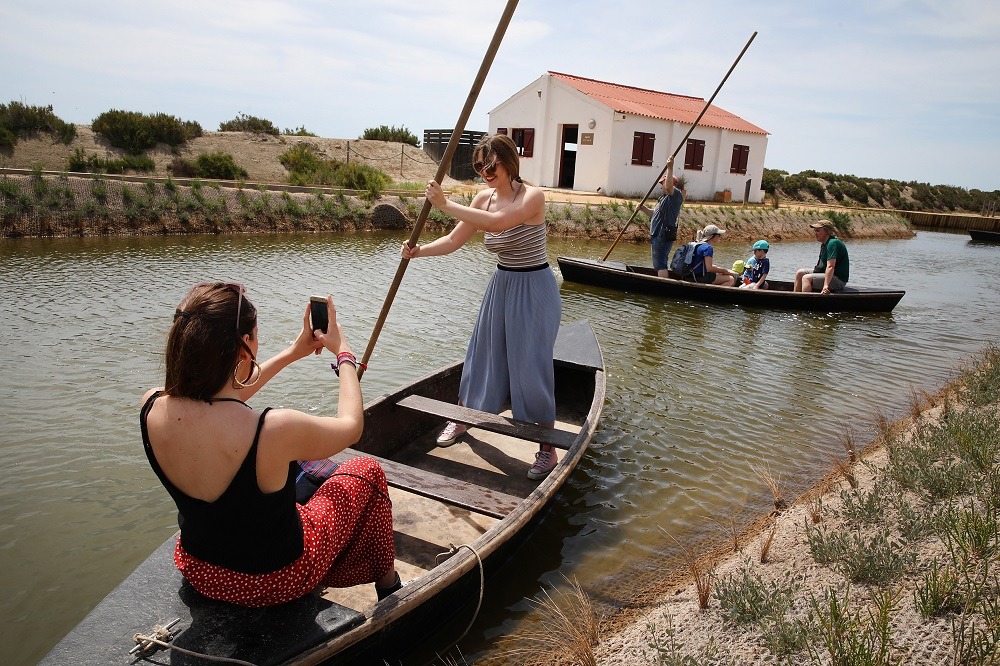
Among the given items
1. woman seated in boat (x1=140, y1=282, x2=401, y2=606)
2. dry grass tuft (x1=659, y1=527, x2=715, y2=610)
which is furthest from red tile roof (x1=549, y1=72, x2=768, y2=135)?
woman seated in boat (x1=140, y1=282, x2=401, y2=606)

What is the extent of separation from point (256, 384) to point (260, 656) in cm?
101

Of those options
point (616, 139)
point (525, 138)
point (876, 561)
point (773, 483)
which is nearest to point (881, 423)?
point (773, 483)

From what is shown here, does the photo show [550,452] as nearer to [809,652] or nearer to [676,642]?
[676,642]

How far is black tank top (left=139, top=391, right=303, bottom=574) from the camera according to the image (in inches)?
80.7

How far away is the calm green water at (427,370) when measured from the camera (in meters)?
3.98

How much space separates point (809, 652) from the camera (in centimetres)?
257

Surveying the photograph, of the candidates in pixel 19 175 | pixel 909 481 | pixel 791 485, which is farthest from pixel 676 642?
pixel 19 175

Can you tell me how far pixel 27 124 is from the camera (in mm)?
22266

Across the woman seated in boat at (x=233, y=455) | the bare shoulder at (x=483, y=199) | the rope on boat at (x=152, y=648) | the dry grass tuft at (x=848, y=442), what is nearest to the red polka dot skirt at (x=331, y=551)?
the woman seated in boat at (x=233, y=455)

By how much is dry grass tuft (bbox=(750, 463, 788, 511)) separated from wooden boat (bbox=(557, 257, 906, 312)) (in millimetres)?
6494

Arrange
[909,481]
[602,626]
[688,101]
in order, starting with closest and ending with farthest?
[602,626] → [909,481] → [688,101]

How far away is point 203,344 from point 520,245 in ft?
8.51

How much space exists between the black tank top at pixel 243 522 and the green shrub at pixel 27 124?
2533 cm

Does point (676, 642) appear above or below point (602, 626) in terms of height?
above
